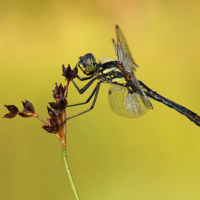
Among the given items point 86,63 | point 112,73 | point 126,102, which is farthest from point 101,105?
point 86,63

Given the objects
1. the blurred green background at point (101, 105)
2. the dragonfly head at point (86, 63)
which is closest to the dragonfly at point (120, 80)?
the dragonfly head at point (86, 63)

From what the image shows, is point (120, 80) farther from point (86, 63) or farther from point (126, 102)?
point (86, 63)

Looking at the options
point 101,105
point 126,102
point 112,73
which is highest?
point 112,73

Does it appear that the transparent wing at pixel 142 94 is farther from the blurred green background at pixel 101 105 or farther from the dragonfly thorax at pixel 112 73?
the blurred green background at pixel 101 105

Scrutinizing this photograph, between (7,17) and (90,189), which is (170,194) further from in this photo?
(7,17)

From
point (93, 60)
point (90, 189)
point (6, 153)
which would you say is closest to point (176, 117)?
point (90, 189)

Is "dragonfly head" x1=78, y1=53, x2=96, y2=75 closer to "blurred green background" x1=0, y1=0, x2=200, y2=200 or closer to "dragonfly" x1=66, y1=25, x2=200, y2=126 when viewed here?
"dragonfly" x1=66, y1=25, x2=200, y2=126

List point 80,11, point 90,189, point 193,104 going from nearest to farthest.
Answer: point 90,189, point 193,104, point 80,11
